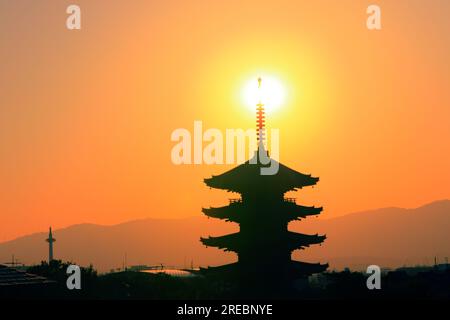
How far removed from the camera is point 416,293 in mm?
85875

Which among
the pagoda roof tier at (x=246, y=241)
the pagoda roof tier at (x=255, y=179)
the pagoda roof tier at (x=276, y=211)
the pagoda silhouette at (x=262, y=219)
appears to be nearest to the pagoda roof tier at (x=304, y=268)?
the pagoda silhouette at (x=262, y=219)

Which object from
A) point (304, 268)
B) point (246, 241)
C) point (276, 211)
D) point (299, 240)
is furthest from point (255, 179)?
A: point (304, 268)

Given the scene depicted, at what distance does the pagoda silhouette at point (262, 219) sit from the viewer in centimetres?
8719

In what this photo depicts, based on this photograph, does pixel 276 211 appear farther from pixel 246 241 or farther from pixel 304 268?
pixel 304 268

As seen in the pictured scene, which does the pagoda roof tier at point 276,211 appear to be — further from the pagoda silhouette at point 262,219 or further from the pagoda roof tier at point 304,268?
the pagoda roof tier at point 304,268

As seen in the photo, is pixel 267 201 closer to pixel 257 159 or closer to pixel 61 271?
pixel 257 159

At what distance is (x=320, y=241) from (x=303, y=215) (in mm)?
3135

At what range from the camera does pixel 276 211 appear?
8794cm

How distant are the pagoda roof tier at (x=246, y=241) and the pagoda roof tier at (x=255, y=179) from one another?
13.8 feet
